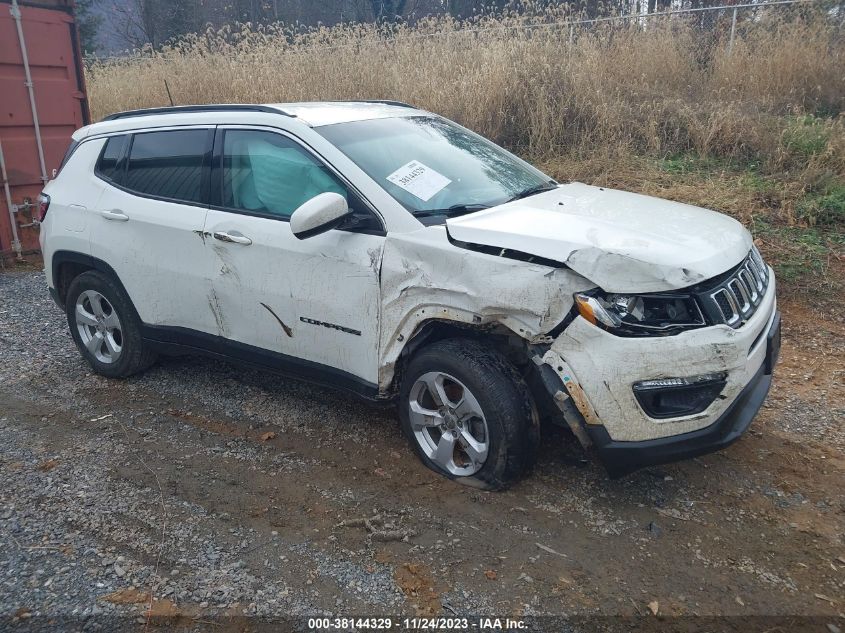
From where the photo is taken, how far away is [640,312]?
286cm

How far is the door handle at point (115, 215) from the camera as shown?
4359mm

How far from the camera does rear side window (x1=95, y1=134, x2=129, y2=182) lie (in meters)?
4.55

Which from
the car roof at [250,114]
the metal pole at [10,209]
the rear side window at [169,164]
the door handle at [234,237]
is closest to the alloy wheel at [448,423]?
the door handle at [234,237]

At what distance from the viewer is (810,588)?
267cm

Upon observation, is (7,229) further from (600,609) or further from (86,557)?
(600,609)

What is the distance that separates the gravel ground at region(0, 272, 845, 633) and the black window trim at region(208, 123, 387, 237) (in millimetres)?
1250

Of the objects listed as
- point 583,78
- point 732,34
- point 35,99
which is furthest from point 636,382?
point 732,34

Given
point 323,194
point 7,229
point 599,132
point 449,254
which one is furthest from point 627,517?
point 7,229

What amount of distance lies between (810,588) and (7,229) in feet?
27.7

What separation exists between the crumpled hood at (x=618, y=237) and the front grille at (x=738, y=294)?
0.25ft

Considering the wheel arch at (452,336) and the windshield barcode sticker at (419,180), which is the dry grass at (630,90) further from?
the wheel arch at (452,336)

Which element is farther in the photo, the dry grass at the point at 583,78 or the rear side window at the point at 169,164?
the dry grass at the point at 583,78

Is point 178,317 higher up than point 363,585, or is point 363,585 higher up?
point 178,317

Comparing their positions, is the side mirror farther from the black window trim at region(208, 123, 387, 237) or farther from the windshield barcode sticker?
the windshield barcode sticker
